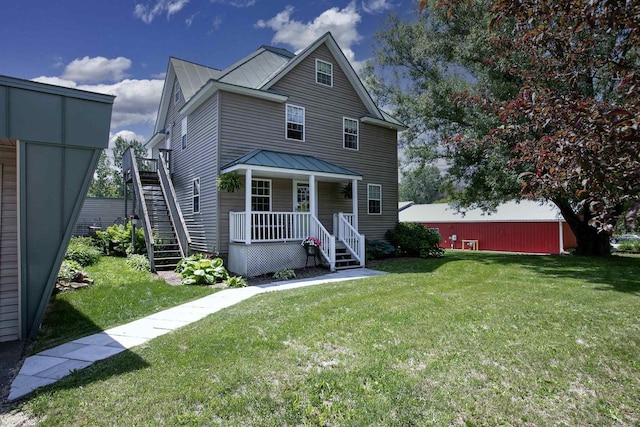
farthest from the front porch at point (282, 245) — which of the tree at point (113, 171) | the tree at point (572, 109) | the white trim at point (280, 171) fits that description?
the tree at point (113, 171)

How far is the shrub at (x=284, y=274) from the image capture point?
10.1 metres

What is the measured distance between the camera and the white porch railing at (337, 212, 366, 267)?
12.0 meters

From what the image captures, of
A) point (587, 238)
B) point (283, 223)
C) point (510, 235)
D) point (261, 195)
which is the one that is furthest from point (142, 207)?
point (510, 235)

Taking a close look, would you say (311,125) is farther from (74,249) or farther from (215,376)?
(215,376)

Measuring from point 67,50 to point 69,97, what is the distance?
991 cm

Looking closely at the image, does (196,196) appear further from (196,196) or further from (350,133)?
(350,133)

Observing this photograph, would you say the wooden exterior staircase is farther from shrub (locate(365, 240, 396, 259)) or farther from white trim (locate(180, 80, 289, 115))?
shrub (locate(365, 240, 396, 259))

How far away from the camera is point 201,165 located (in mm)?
12938

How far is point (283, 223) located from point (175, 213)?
12.4ft

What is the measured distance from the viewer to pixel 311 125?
1388 centimetres

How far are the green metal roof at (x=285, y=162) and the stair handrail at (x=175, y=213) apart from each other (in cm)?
234

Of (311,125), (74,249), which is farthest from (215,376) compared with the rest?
(311,125)

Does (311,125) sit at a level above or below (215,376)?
above

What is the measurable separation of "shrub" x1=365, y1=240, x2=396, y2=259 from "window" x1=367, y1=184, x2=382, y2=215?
1554mm
